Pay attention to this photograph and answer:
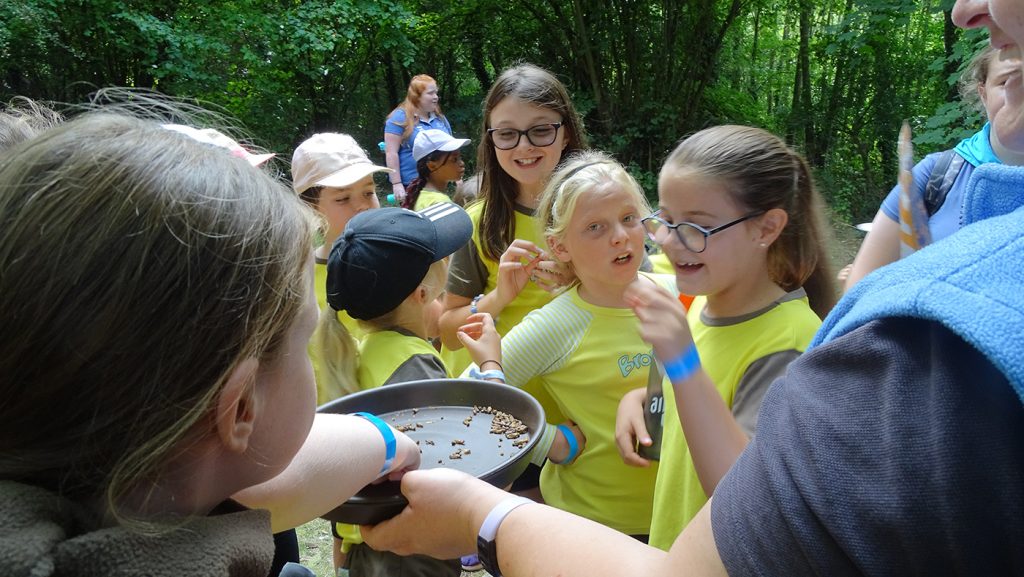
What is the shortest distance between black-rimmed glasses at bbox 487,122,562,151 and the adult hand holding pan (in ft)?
5.42

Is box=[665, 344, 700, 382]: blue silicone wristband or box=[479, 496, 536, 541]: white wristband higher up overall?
box=[665, 344, 700, 382]: blue silicone wristband

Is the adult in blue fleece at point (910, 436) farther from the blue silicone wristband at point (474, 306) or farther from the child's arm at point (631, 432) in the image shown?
the blue silicone wristband at point (474, 306)

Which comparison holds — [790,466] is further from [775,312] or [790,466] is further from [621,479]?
[621,479]

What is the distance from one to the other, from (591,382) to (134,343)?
1.71 meters

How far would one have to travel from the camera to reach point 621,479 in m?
2.24

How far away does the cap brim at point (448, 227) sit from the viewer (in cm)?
234

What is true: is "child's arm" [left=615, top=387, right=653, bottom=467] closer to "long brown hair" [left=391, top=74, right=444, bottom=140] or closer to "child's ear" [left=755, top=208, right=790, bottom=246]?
"child's ear" [left=755, top=208, right=790, bottom=246]

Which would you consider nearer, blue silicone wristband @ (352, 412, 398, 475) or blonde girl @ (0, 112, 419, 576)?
blonde girl @ (0, 112, 419, 576)

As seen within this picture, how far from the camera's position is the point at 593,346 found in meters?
2.38

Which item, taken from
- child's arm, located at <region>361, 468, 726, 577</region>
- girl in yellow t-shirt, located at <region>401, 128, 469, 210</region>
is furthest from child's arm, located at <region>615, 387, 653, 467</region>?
girl in yellow t-shirt, located at <region>401, 128, 469, 210</region>

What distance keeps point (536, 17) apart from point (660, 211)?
1177 cm

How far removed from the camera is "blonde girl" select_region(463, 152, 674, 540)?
225 cm

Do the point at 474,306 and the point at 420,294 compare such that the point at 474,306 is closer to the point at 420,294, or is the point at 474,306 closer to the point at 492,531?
the point at 420,294

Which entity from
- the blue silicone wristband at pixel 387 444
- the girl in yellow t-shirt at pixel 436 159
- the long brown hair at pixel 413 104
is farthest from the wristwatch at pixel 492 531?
the long brown hair at pixel 413 104
